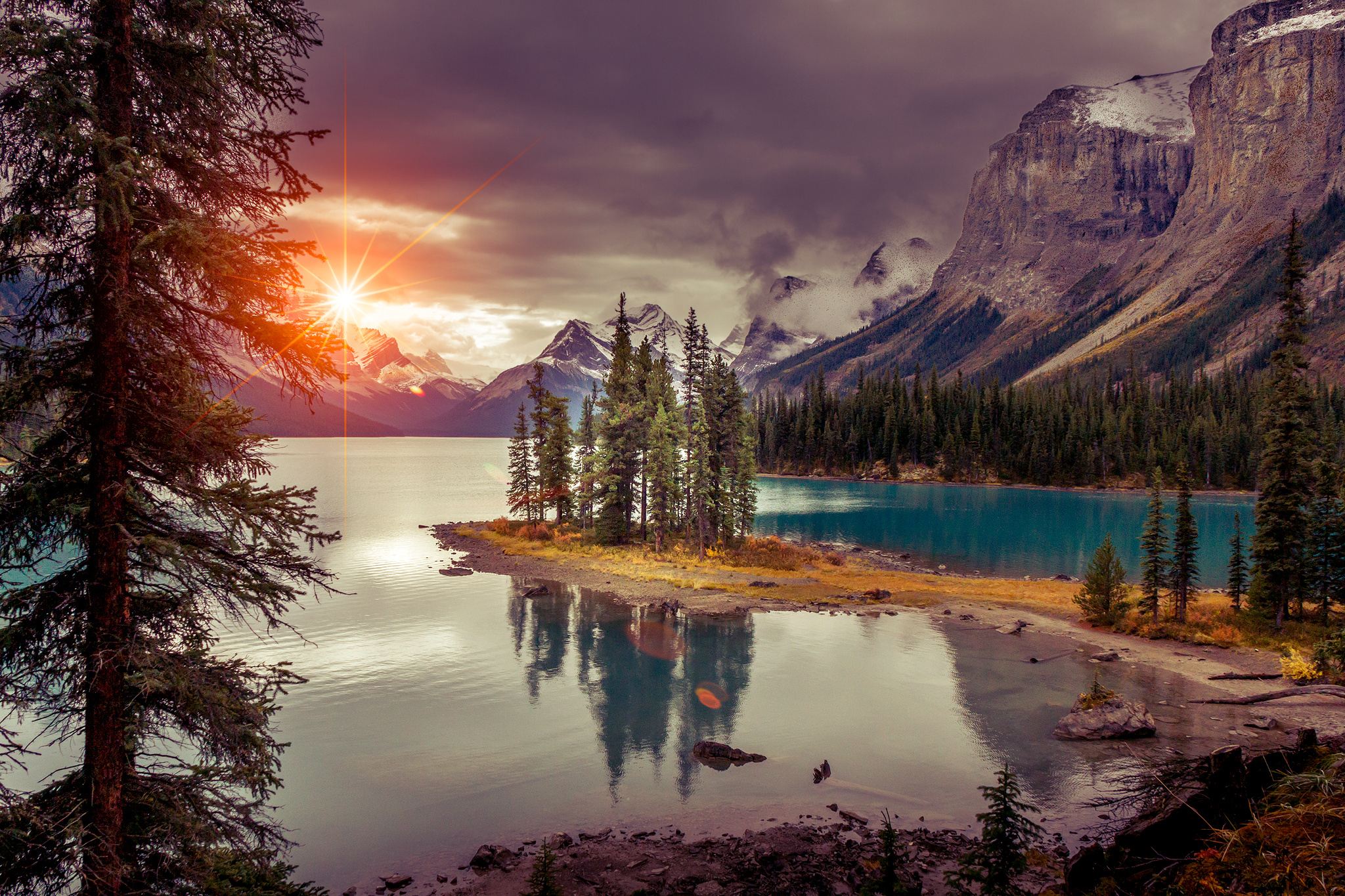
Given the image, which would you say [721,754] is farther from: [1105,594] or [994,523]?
[994,523]

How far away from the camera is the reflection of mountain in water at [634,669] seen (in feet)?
77.6

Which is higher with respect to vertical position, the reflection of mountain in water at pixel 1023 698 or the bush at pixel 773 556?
the bush at pixel 773 556

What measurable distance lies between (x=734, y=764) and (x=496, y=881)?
9099 mm

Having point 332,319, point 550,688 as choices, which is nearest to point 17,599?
point 332,319

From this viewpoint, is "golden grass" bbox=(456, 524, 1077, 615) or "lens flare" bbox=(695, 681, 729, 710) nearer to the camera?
"lens flare" bbox=(695, 681, 729, 710)

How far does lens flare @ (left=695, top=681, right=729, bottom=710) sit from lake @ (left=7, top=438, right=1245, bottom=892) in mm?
134

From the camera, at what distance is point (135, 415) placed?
7867 millimetres

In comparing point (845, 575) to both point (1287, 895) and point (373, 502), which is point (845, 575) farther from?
point (373, 502)

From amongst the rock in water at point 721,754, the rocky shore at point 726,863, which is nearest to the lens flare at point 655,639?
the rock in water at point 721,754

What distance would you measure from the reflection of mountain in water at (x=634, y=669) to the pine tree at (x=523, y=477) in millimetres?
28839

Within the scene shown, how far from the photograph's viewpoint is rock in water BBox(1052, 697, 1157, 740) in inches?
891

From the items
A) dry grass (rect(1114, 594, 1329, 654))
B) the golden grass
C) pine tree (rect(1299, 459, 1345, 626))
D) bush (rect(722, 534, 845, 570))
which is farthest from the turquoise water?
pine tree (rect(1299, 459, 1345, 626))

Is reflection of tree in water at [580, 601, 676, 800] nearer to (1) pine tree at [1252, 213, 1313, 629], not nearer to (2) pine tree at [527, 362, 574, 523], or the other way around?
(2) pine tree at [527, 362, 574, 523]

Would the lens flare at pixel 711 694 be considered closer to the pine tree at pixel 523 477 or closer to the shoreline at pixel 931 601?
the shoreline at pixel 931 601
